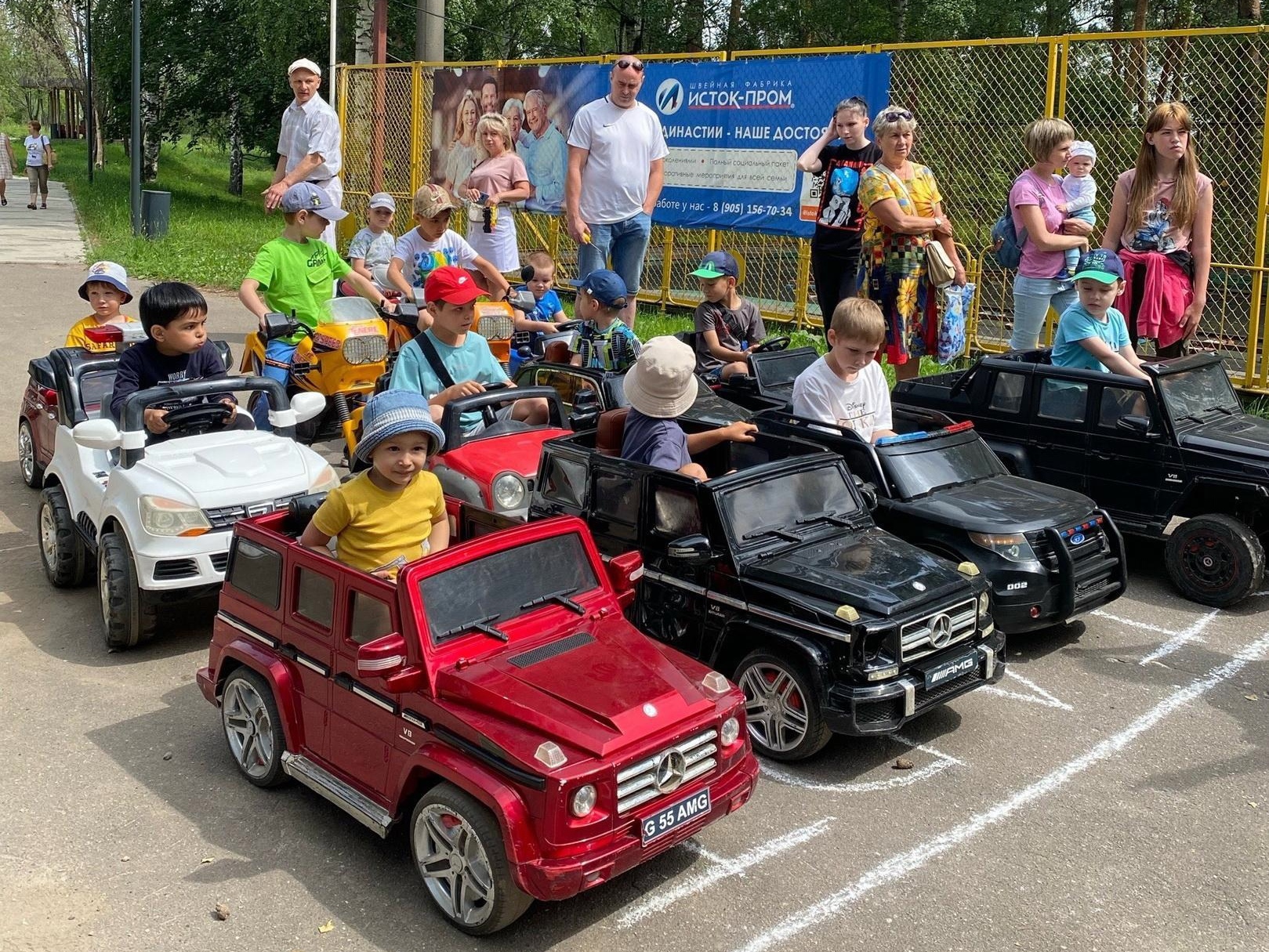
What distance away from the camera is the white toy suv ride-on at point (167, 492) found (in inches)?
281

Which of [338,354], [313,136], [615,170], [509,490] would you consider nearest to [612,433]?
[509,490]

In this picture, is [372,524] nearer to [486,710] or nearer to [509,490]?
[486,710]

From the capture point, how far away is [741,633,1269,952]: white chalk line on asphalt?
4.89 meters

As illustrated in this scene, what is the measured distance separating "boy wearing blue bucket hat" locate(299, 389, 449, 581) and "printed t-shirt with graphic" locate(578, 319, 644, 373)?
3.51 metres

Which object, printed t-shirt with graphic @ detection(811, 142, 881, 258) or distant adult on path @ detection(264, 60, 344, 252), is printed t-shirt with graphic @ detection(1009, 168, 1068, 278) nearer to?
printed t-shirt with graphic @ detection(811, 142, 881, 258)

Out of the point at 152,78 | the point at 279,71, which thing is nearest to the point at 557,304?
the point at 279,71

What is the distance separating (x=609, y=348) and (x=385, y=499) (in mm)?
3760

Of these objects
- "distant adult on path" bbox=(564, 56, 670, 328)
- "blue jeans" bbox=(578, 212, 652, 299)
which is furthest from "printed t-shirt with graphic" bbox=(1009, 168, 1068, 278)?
"blue jeans" bbox=(578, 212, 652, 299)

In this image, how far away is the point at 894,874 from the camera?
17.1ft

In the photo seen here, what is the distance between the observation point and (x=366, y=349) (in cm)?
1067

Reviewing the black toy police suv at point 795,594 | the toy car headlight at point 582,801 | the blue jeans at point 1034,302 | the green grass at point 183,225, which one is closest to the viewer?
the toy car headlight at point 582,801

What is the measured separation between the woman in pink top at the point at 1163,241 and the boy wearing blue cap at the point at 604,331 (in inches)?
162

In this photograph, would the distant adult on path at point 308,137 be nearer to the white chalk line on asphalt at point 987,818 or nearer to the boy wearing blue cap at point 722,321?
the boy wearing blue cap at point 722,321

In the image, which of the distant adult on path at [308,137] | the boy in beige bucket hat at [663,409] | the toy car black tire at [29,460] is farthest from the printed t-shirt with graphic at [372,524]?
the distant adult on path at [308,137]
